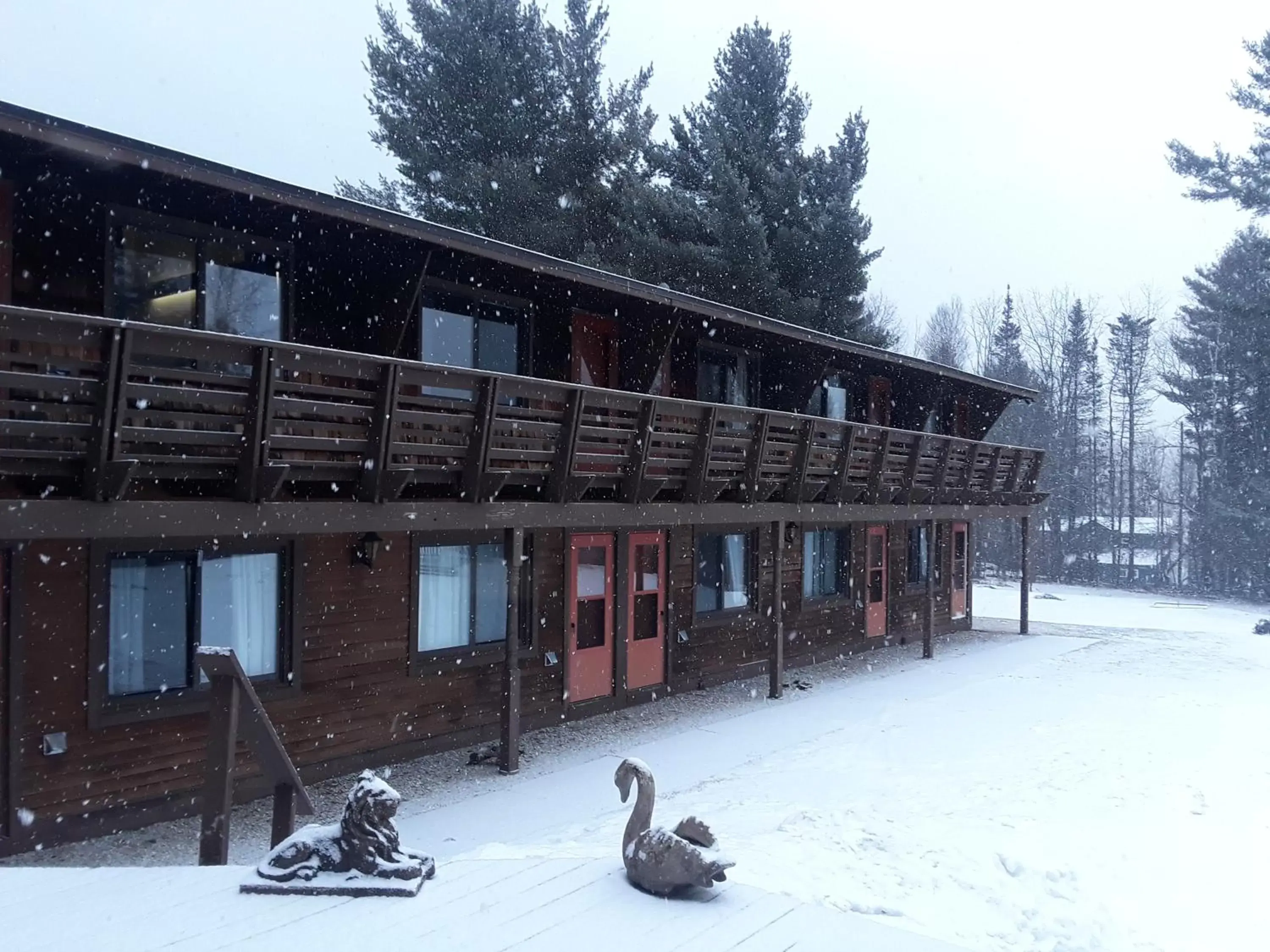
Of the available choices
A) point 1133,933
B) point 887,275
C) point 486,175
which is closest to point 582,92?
point 486,175

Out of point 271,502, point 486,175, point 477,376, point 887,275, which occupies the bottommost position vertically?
point 271,502

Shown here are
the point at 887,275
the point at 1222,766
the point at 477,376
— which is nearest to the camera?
the point at 477,376

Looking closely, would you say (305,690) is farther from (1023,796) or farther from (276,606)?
(1023,796)

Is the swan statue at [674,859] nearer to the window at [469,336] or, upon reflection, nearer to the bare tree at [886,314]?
the window at [469,336]

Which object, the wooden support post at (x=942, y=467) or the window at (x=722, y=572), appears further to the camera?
the wooden support post at (x=942, y=467)

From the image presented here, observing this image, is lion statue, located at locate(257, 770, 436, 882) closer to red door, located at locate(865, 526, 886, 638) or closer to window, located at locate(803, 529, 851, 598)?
window, located at locate(803, 529, 851, 598)

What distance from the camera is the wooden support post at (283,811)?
5.29m

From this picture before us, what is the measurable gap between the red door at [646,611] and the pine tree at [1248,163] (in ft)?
117

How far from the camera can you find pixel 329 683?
32.8 ft

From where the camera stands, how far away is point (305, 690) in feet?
32.0

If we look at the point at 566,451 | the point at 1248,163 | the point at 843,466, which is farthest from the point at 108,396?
the point at 1248,163

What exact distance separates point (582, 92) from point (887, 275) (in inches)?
2941

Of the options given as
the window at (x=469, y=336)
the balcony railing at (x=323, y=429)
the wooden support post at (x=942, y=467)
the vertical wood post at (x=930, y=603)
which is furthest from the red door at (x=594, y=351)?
the vertical wood post at (x=930, y=603)

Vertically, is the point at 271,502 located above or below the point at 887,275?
below
